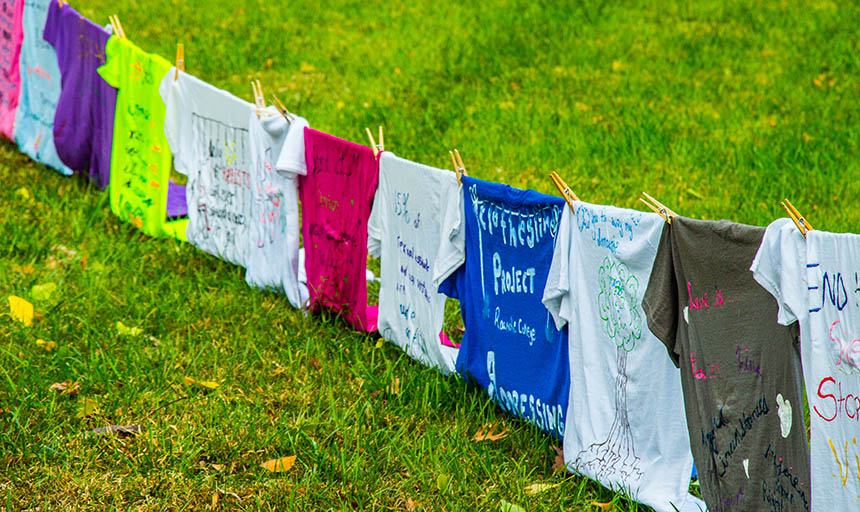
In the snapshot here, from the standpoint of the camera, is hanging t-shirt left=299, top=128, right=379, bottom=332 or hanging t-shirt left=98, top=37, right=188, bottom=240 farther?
hanging t-shirt left=98, top=37, right=188, bottom=240

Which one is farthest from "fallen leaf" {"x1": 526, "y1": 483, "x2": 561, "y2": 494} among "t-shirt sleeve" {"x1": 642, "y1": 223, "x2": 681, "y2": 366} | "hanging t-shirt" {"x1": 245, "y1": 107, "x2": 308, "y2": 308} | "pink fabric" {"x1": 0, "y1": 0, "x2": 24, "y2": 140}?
"pink fabric" {"x1": 0, "y1": 0, "x2": 24, "y2": 140}

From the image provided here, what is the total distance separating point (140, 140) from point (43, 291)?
142cm

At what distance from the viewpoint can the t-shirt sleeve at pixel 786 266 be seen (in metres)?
2.73

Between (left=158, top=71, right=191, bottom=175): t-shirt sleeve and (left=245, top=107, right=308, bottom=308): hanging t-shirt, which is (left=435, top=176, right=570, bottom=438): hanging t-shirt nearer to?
(left=245, top=107, right=308, bottom=308): hanging t-shirt

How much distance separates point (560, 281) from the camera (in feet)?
12.1

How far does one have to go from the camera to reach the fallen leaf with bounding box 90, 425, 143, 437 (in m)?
4.04

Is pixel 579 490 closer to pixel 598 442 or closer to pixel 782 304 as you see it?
pixel 598 442

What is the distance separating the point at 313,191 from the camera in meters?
5.17

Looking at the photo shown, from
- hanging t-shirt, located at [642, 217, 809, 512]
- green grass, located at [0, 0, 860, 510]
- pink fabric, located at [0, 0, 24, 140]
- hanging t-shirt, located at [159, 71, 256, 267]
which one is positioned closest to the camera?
hanging t-shirt, located at [642, 217, 809, 512]

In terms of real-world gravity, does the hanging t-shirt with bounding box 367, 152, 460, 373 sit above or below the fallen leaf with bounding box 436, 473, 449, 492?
above

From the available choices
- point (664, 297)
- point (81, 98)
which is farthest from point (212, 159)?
point (664, 297)

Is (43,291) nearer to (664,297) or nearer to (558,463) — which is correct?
(558,463)

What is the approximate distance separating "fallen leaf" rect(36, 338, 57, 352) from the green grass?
0.08 ft

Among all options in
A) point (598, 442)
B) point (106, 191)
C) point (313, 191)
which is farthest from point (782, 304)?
point (106, 191)
